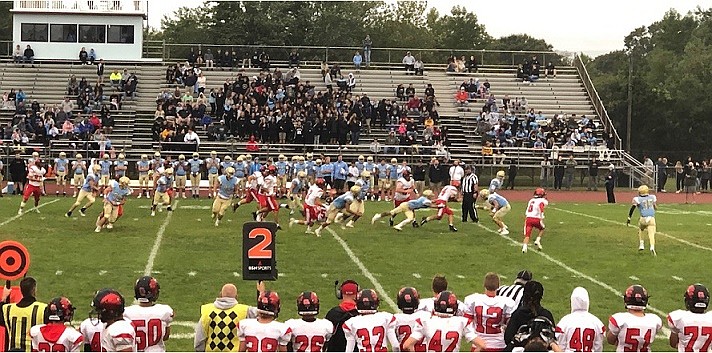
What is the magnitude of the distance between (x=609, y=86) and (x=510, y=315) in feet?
169

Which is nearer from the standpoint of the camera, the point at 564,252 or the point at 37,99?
the point at 564,252

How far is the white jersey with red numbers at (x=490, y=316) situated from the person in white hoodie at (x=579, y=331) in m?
0.86

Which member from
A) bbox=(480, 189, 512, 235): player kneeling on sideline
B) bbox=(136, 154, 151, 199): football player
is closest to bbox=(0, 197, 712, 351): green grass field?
bbox=(480, 189, 512, 235): player kneeling on sideline

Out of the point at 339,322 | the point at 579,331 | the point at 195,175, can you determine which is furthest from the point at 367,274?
the point at 195,175

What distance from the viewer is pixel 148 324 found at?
26.9ft

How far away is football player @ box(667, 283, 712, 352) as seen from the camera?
331 inches

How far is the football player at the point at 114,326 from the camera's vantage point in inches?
298

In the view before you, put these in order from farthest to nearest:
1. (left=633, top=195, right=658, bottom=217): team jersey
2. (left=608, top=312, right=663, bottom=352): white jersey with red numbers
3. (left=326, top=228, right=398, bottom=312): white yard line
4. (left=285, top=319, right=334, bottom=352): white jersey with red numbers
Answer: (left=633, top=195, right=658, bottom=217): team jersey < (left=326, top=228, right=398, bottom=312): white yard line < (left=608, top=312, right=663, bottom=352): white jersey with red numbers < (left=285, top=319, right=334, bottom=352): white jersey with red numbers

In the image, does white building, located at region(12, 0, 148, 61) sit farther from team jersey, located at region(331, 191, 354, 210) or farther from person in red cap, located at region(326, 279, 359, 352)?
person in red cap, located at region(326, 279, 359, 352)

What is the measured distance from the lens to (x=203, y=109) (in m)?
40.1

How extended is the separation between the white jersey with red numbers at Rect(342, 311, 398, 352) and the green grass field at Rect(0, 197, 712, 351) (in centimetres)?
353

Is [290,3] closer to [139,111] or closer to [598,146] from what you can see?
[139,111]

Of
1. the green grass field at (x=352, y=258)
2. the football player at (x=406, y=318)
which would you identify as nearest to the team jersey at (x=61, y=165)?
the green grass field at (x=352, y=258)

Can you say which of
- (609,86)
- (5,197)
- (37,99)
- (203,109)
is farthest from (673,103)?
(5,197)
